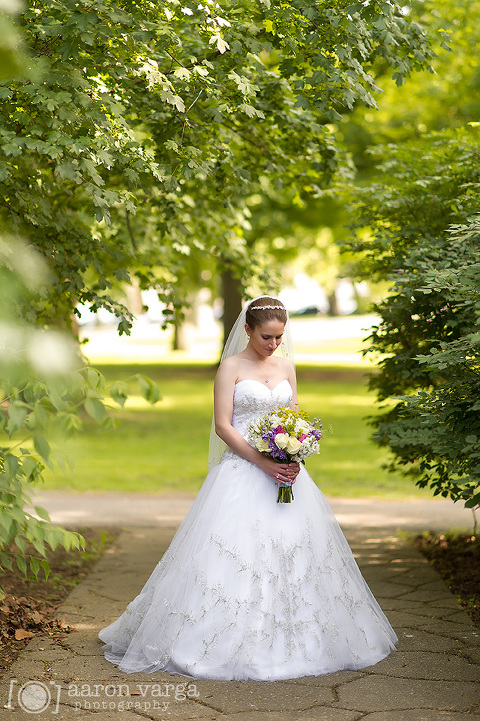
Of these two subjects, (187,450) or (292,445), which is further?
(187,450)

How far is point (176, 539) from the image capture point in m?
4.84

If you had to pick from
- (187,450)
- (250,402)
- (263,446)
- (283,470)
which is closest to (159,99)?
(250,402)

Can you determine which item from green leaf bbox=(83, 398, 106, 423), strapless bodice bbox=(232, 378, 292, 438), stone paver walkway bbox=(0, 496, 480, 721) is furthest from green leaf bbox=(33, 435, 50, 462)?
strapless bodice bbox=(232, 378, 292, 438)

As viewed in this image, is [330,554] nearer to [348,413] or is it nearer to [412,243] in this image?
Result: [412,243]

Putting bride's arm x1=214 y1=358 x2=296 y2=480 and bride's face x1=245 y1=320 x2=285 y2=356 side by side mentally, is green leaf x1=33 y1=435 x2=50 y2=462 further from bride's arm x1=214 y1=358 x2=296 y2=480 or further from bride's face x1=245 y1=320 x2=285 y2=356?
bride's face x1=245 y1=320 x2=285 y2=356

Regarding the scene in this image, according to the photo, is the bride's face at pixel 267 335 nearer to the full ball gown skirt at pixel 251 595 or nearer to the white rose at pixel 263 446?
the full ball gown skirt at pixel 251 595

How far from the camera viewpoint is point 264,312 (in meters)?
4.96

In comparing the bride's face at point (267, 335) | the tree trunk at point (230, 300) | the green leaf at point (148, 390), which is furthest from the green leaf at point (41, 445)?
the tree trunk at point (230, 300)

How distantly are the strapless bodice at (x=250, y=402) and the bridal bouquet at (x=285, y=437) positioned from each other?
0.20 metres

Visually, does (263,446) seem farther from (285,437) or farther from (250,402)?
(250,402)

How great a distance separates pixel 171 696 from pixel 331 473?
8086 millimetres

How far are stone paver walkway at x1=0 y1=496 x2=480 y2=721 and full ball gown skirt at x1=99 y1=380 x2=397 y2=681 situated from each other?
0.11 metres

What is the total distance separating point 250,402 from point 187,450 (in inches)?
368

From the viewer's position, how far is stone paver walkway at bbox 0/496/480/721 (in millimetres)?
A: 3971
